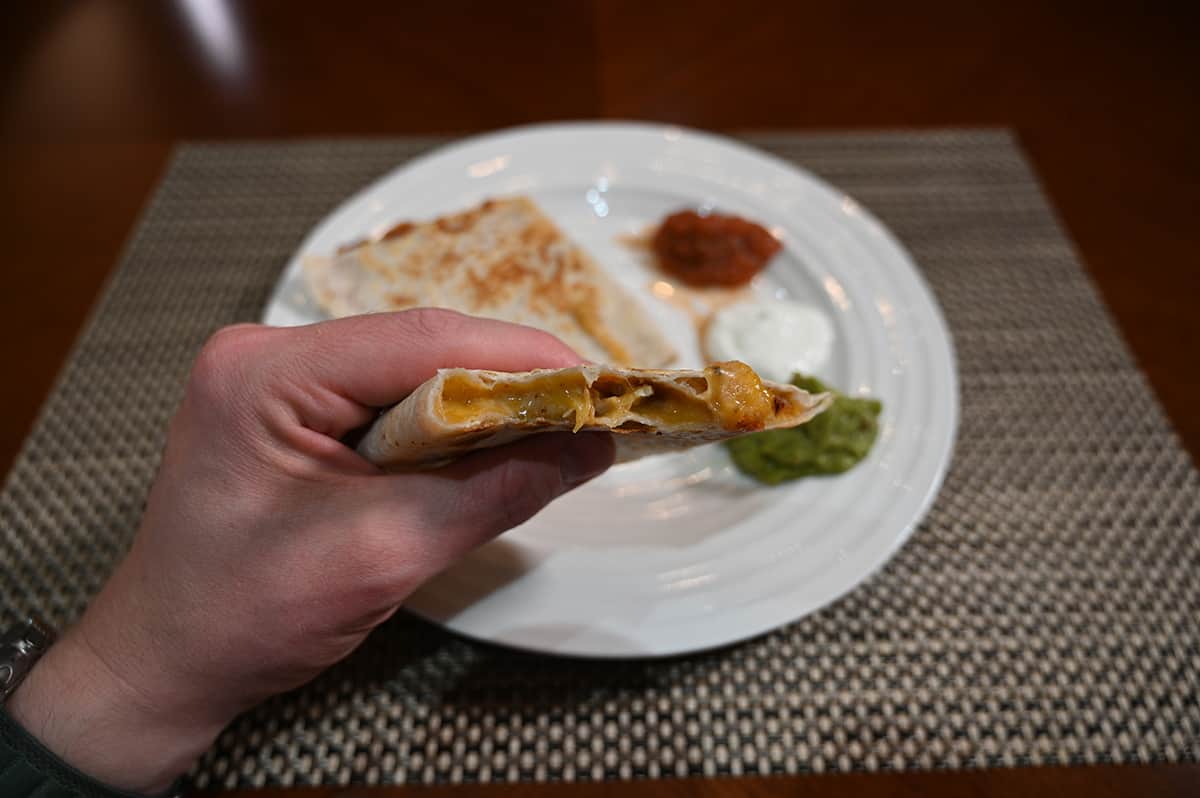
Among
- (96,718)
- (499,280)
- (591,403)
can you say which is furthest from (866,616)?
(96,718)

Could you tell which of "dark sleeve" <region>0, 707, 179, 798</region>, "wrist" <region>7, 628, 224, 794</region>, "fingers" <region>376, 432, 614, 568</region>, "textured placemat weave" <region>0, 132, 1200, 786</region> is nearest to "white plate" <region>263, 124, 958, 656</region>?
"textured placemat weave" <region>0, 132, 1200, 786</region>

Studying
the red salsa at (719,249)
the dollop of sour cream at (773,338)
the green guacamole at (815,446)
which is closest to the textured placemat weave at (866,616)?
the green guacamole at (815,446)

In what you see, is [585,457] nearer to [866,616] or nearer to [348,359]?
[348,359]

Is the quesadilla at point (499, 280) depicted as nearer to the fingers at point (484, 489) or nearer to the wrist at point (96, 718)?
the fingers at point (484, 489)

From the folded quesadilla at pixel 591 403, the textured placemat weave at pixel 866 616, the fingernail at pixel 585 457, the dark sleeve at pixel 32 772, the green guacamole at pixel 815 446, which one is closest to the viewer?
the folded quesadilla at pixel 591 403

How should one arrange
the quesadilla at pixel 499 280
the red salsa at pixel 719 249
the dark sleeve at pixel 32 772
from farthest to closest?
the red salsa at pixel 719 249 → the quesadilla at pixel 499 280 → the dark sleeve at pixel 32 772

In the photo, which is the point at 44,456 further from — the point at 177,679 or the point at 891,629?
the point at 891,629
